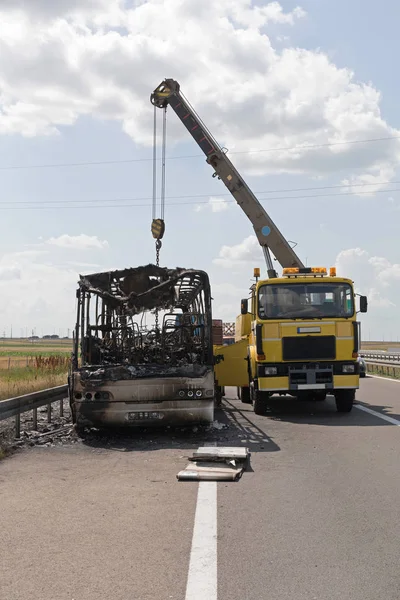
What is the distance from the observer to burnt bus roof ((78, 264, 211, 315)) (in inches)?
487

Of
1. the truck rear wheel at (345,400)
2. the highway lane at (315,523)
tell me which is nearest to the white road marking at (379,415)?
the truck rear wheel at (345,400)

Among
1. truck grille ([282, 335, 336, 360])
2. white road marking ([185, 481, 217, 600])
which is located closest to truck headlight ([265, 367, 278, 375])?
truck grille ([282, 335, 336, 360])

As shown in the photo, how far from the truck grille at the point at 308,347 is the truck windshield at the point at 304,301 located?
0.48 meters

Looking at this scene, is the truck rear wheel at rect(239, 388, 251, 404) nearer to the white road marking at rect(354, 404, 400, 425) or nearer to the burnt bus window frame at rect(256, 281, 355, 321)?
the white road marking at rect(354, 404, 400, 425)

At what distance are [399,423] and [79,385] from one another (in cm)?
612

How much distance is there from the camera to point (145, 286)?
42.0 feet

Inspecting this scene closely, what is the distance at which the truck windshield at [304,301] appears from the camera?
14.9 meters

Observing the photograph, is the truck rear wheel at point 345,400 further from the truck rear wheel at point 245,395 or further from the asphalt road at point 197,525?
the asphalt road at point 197,525

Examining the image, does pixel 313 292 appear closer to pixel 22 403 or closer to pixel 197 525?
pixel 22 403

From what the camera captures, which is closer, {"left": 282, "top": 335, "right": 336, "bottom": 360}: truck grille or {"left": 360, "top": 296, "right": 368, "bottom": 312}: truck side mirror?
{"left": 282, "top": 335, "right": 336, "bottom": 360}: truck grille

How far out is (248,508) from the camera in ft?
21.2

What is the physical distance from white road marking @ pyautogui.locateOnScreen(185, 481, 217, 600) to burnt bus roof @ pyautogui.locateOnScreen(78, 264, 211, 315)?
5.91 metres

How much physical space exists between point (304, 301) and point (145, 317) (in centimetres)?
379

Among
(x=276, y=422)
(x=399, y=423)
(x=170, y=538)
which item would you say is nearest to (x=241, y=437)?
(x=276, y=422)
